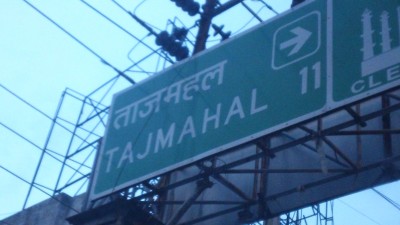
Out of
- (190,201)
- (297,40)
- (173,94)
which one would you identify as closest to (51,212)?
(173,94)

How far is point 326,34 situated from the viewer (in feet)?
25.0

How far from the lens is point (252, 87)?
26.0 ft

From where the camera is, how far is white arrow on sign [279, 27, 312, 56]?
7.77m

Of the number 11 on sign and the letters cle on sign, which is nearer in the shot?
the number 11 on sign

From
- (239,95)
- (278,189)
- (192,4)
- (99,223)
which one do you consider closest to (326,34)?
(239,95)

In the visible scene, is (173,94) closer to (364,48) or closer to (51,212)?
(364,48)

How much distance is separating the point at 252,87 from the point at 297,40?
67 cm

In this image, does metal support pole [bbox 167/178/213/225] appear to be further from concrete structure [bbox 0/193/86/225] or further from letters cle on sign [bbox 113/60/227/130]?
concrete structure [bbox 0/193/86/225]

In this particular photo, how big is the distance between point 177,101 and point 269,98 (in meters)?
1.47

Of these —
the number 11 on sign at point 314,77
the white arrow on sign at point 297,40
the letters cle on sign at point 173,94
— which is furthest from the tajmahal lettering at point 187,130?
the white arrow on sign at point 297,40

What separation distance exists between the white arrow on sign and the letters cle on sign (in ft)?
2.77

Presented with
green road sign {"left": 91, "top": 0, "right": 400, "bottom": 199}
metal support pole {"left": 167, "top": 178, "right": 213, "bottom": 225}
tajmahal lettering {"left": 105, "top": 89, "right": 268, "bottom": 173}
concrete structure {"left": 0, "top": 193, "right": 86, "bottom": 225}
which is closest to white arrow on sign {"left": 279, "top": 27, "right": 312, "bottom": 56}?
green road sign {"left": 91, "top": 0, "right": 400, "bottom": 199}

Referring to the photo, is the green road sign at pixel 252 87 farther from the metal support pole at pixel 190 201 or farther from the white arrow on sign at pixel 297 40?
the metal support pole at pixel 190 201

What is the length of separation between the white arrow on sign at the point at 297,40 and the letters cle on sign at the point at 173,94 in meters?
0.84
